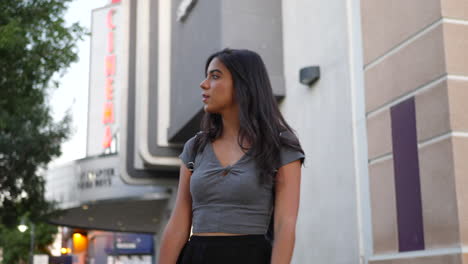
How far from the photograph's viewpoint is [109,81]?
37.7 m

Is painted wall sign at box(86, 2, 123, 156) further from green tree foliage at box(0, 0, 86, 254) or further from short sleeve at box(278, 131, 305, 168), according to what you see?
short sleeve at box(278, 131, 305, 168)

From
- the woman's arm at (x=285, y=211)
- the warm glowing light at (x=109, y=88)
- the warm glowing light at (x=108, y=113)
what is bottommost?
the woman's arm at (x=285, y=211)

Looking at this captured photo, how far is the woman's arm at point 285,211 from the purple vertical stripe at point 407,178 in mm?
2869

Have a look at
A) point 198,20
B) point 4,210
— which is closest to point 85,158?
point 4,210

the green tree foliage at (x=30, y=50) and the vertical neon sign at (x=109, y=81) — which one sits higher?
the vertical neon sign at (x=109, y=81)

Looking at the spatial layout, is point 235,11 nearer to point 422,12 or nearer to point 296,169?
point 422,12

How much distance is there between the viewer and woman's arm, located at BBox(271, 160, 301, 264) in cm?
229

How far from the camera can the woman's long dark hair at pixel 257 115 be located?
2.39m

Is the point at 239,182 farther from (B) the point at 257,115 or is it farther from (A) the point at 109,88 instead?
(A) the point at 109,88

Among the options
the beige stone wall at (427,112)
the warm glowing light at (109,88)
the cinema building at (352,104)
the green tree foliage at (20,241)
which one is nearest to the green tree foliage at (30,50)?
the cinema building at (352,104)

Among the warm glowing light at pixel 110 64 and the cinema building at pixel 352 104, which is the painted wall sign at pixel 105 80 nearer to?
the warm glowing light at pixel 110 64

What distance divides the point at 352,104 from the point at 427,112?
1.73 m

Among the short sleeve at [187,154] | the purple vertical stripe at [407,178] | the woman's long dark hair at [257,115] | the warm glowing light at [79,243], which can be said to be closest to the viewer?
the woman's long dark hair at [257,115]

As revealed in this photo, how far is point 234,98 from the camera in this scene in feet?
8.41
